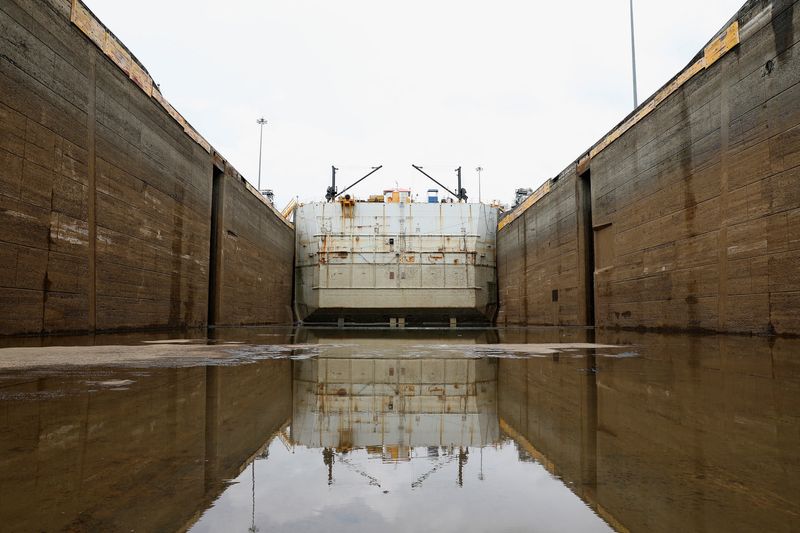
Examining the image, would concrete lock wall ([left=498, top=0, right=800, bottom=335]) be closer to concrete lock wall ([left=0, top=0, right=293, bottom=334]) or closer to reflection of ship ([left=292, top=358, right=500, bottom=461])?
reflection of ship ([left=292, top=358, right=500, bottom=461])

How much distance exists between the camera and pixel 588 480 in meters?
1.57

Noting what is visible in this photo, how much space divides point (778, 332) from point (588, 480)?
26.6 feet

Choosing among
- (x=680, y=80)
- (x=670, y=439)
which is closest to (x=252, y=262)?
(x=680, y=80)

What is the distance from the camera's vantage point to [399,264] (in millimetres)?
26266

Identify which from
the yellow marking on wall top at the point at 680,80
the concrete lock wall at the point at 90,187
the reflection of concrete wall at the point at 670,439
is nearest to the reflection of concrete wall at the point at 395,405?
the reflection of concrete wall at the point at 670,439

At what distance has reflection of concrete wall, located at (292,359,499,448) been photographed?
7.18ft

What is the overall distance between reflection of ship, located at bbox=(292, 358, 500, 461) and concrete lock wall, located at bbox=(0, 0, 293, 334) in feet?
21.1

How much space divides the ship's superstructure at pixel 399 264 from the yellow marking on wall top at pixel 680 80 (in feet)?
33.1

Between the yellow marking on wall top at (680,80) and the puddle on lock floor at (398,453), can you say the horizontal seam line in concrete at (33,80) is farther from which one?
the yellow marking on wall top at (680,80)

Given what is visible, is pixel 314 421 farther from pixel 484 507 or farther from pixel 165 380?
pixel 165 380

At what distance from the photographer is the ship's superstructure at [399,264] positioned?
85.5ft

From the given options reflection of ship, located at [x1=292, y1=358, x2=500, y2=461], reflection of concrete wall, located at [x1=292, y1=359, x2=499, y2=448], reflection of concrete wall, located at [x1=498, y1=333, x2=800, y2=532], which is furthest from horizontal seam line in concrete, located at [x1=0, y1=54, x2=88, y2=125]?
reflection of concrete wall, located at [x1=498, y1=333, x2=800, y2=532]

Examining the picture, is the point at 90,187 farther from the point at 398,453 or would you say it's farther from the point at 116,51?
the point at 398,453

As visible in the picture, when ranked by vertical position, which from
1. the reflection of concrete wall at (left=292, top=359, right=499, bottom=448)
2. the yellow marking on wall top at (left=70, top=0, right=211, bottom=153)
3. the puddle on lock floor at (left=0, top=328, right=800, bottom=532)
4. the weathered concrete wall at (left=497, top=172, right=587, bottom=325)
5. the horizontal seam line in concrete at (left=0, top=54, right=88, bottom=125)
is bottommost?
the reflection of concrete wall at (left=292, top=359, right=499, bottom=448)
